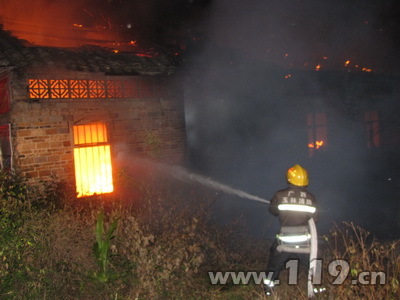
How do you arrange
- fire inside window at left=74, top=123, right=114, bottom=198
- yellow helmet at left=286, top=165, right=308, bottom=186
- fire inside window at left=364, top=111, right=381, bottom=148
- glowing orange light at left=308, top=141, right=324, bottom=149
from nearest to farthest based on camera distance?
yellow helmet at left=286, top=165, right=308, bottom=186 < fire inside window at left=74, top=123, right=114, bottom=198 < glowing orange light at left=308, top=141, right=324, bottom=149 < fire inside window at left=364, top=111, right=381, bottom=148

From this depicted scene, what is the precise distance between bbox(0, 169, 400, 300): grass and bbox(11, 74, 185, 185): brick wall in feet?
3.62

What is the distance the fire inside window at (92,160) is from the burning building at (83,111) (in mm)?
24

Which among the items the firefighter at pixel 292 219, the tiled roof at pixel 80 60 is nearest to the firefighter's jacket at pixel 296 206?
the firefighter at pixel 292 219

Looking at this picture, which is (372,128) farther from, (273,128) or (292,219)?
(292,219)

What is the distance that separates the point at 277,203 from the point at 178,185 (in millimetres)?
4659

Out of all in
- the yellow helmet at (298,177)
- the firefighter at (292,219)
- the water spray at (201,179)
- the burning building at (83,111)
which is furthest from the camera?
the water spray at (201,179)

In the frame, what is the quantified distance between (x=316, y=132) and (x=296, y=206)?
394 inches

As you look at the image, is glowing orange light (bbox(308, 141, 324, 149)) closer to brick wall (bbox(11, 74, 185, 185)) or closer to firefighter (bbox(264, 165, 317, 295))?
brick wall (bbox(11, 74, 185, 185))

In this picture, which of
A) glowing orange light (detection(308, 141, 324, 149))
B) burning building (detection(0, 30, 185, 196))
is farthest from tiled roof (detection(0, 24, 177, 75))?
glowing orange light (detection(308, 141, 324, 149))

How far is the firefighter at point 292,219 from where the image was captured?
4758mm

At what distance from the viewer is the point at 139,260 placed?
482cm

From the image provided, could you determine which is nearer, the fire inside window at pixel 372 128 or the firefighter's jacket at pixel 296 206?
the firefighter's jacket at pixel 296 206

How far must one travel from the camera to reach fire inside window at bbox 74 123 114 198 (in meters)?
8.73

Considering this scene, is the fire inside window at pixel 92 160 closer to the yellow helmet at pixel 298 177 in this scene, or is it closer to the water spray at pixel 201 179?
the water spray at pixel 201 179
